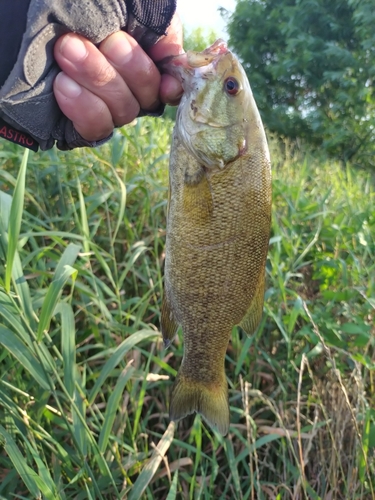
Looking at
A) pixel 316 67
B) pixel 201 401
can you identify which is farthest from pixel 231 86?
pixel 316 67

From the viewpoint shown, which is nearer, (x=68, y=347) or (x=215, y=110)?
(x=215, y=110)

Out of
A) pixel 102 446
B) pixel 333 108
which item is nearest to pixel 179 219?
pixel 102 446

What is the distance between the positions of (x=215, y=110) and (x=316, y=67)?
13809 mm

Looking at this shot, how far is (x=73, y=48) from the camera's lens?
120 cm

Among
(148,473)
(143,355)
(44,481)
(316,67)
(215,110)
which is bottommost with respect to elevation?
(148,473)

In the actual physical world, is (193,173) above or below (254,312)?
above

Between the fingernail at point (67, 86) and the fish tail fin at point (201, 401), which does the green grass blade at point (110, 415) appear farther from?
the fingernail at point (67, 86)

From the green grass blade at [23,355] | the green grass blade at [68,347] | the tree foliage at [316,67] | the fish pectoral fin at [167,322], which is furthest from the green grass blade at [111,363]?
the tree foliage at [316,67]

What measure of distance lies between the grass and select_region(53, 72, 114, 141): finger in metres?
0.30

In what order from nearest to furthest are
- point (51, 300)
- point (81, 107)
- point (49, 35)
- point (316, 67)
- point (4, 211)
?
point (49, 35)
point (81, 107)
point (51, 300)
point (4, 211)
point (316, 67)

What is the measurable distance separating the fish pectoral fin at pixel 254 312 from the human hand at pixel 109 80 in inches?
26.9

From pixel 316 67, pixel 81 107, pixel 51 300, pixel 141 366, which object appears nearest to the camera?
pixel 81 107

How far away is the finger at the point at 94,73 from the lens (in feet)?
3.94

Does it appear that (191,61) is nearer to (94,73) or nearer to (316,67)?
(94,73)
